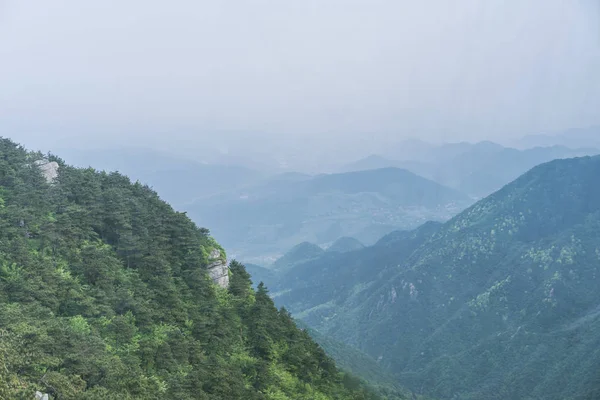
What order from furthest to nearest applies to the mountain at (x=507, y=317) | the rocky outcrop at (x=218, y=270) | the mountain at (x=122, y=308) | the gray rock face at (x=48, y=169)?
the mountain at (x=507, y=317)
the gray rock face at (x=48, y=169)
the rocky outcrop at (x=218, y=270)
the mountain at (x=122, y=308)

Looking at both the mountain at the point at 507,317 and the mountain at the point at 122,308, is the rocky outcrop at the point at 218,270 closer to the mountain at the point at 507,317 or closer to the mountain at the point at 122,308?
the mountain at the point at 122,308

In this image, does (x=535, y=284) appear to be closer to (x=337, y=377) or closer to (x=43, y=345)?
(x=337, y=377)

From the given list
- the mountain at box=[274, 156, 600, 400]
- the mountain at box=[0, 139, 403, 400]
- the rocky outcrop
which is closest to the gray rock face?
the mountain at box=[0, 139, 403, 400]

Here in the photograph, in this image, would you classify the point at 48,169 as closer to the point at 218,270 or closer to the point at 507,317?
the point at 218,270

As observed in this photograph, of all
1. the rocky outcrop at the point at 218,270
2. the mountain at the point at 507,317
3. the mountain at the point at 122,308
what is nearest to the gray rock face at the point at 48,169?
the mountain at the point at 122,308

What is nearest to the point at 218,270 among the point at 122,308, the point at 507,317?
the point at 122,308

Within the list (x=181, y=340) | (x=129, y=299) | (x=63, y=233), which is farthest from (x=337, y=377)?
(x=63, y=233)
